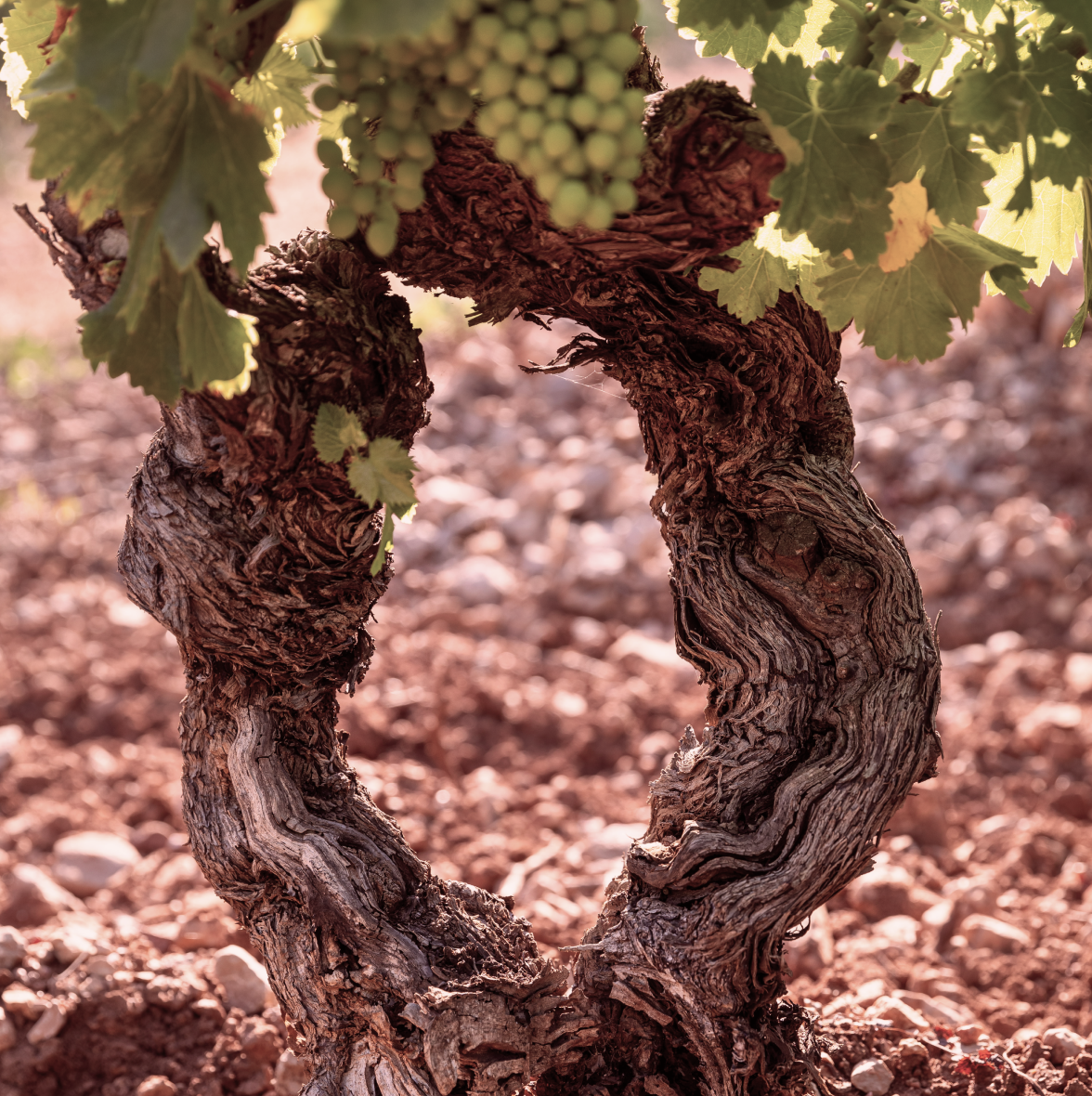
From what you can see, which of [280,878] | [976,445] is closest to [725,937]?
[280,878]

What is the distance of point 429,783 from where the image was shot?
3.54 meters

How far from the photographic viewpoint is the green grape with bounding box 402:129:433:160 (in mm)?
1258

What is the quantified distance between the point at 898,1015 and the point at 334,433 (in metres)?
1.74

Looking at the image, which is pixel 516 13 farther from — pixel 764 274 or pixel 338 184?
pixel 764 274

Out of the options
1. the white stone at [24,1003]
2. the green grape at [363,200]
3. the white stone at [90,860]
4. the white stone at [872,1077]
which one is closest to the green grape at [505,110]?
the green grape at [363,200]

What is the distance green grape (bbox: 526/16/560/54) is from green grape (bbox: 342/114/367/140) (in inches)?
9.9

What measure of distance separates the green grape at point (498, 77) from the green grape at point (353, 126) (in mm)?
199

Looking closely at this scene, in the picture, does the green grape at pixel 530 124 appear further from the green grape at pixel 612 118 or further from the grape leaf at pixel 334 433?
the grape leaf at pixel 334 433

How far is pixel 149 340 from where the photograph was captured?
4.26 feet

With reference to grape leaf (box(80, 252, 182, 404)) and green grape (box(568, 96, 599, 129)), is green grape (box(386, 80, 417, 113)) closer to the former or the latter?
green grape (box(568, 96, 599, 129))

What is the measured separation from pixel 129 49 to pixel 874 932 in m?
2.71

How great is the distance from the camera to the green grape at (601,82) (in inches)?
45.4

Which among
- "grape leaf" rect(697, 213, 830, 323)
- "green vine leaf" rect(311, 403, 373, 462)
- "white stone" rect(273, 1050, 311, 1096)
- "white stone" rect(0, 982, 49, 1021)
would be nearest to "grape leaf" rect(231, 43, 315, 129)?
"green vine leaf" rect(311, 403, 373, 462)

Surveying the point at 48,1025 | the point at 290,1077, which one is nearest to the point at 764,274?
the point at 290,1077
